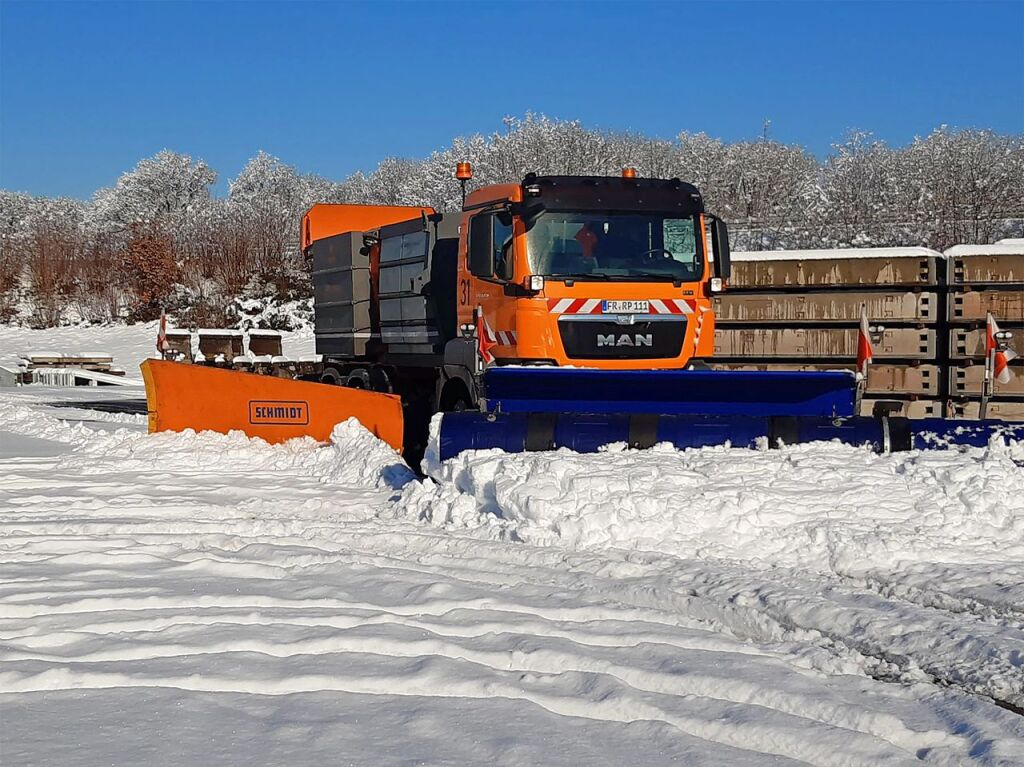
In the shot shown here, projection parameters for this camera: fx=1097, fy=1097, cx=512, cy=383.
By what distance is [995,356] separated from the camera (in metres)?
11.4

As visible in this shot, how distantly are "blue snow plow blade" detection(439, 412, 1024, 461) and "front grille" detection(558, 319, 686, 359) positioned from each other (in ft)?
5.02

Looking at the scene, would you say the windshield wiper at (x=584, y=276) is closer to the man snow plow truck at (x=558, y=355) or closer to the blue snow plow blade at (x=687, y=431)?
the man snow plow truck at (x=558, y=355)

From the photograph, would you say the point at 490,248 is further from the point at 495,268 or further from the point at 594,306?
the point at 594,306

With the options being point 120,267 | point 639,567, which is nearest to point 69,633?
point 639,567

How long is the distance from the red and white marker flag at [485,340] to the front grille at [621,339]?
708mm

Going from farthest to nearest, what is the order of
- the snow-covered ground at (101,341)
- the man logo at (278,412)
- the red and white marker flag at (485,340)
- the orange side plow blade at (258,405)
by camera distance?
the snow-covered ground at (101,341), the man logo at (278,412), the orange side plow blade at (258,405), the red and white marker flag at (485,340)

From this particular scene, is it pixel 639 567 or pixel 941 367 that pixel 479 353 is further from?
pixel 941 367

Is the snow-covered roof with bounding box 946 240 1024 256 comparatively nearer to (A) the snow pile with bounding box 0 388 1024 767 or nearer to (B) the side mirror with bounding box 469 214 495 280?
(B) the side mirror with bounding box 469 214 495 280

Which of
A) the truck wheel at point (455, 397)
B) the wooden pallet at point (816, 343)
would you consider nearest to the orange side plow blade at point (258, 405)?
the truck wheel at point (455, 397)

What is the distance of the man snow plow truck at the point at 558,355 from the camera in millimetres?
7668

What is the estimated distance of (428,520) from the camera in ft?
23.2

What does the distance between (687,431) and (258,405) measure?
4634 mm

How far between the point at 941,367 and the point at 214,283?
1440 inches

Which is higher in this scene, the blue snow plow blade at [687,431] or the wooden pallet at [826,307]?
the wooden pallet at [826,307]
